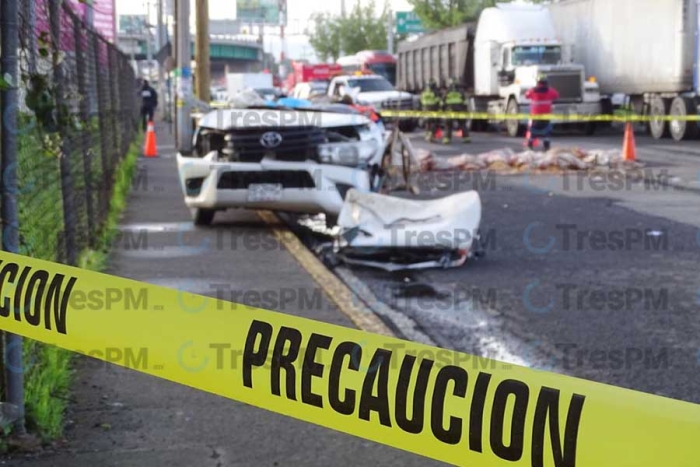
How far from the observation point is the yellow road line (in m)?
6.88

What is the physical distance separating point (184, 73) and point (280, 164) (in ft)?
40.4

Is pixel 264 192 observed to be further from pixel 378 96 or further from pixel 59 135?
pixel 378 96

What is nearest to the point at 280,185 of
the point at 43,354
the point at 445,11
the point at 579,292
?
the point at 579,292

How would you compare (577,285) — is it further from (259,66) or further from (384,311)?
(259,66)

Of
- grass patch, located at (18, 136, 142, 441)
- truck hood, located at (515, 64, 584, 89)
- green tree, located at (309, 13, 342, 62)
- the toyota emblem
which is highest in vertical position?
green tree, located at (309, 13, 342, 62)

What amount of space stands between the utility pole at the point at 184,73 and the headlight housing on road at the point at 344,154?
1166 cm

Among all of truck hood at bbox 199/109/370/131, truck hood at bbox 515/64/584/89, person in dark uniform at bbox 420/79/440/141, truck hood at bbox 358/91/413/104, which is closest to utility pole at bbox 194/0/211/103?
person in dark uniform at bbox 420/79/440/141

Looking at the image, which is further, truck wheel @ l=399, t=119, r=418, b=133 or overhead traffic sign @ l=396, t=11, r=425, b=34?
overhead traffic sign @ l=396, t=11, r=425, b=34

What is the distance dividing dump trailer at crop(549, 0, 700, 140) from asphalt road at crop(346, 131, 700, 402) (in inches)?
580

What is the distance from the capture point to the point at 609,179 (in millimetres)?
16750

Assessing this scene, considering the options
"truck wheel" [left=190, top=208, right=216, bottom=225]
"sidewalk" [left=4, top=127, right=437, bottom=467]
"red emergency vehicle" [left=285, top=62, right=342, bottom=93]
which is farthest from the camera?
"red emergency vehicle" [left=285, top=62, right=342, bottom=93]

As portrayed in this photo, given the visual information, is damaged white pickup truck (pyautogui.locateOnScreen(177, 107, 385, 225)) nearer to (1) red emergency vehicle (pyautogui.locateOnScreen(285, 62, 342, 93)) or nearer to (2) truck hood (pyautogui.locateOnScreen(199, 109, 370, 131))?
(2) truck hood (pyautogui.locateOnScreen(199, 109, 370, 131))

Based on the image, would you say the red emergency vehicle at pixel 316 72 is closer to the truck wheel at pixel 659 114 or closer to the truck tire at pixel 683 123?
the truck wheel at pixel 659 114

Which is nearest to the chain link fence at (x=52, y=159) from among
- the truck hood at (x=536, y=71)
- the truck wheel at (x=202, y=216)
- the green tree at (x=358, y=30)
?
the truck wheel at (x=202, y=216)
